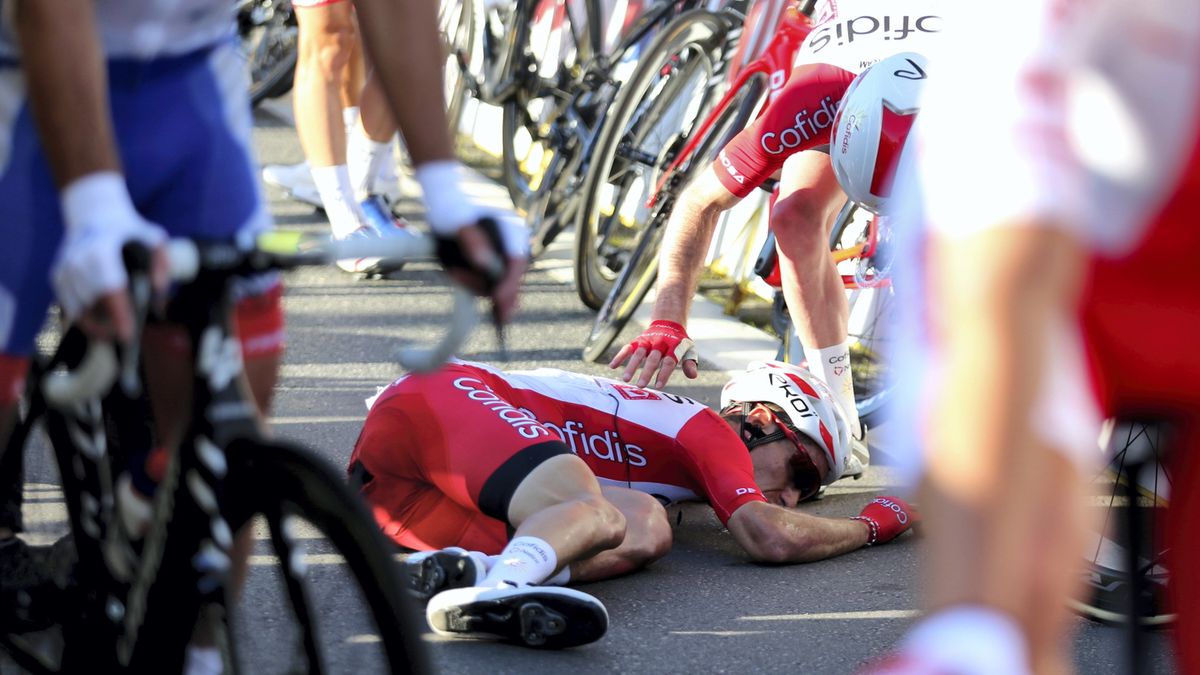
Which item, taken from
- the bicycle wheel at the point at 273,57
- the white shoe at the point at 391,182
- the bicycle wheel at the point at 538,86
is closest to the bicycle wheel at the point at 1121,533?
the bicycle wheel at the point at 538,86

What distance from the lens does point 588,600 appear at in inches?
126

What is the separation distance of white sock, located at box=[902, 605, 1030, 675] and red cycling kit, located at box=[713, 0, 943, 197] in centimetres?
353

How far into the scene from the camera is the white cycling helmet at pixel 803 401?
4184mm

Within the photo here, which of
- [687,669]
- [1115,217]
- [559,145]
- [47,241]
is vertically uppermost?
[1115,217]

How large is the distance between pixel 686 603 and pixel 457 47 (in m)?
5.22

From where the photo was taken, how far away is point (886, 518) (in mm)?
4109

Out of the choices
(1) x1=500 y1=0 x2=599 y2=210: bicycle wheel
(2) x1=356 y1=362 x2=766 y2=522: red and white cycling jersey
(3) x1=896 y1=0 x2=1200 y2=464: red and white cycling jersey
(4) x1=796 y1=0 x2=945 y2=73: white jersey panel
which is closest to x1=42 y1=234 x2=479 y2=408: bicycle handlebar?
(3) x1=896 y1=0 x2=1200 y2=464: red and white cycling jersey

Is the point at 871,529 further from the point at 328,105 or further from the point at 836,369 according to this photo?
the point at 328,105

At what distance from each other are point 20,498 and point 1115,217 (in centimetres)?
184

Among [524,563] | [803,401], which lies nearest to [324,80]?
[803,401]

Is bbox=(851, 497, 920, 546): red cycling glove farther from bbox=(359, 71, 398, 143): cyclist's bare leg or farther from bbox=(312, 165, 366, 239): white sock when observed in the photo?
bbox=(359, 71, 398, 143): cyclist's bare leg

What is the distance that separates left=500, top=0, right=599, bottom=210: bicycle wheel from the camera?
7574 millimetres

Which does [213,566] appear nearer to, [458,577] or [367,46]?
[367,46]

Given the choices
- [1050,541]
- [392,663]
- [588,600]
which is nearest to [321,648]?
[392,663]
